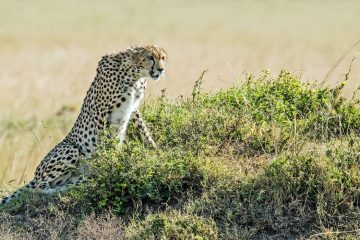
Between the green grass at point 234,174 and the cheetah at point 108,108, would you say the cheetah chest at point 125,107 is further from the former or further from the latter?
the green grass at point 234,174

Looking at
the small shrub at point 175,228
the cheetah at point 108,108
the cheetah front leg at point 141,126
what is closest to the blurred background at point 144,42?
the cheetah at point 108,108

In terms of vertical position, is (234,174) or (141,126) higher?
(141,126)

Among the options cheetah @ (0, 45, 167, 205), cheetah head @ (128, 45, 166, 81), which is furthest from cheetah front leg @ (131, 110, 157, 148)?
cheetah head @ (128, 45, 166, 81)

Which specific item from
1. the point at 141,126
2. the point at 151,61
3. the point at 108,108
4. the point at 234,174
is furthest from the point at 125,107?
the point at 234,174

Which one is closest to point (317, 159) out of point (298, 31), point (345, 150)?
point (345, 150)

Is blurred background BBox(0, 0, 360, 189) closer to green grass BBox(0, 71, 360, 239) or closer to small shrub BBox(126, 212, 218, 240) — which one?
green grass BBox(0, 71, 360, 239)

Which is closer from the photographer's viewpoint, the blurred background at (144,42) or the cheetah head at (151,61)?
the cheetah head at (151,61)

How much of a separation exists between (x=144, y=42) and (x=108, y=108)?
741 inches

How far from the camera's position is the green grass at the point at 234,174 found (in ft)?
17.7

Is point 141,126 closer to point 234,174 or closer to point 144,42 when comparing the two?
point 234,174

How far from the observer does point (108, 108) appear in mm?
7258

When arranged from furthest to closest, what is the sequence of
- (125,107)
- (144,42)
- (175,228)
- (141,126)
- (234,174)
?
(144,42)
(125,107)
(141,126)
(234,174)
(175,228)

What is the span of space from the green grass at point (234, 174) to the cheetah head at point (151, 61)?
0.83 feet

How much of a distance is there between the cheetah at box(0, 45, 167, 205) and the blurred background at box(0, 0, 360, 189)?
42 cm
